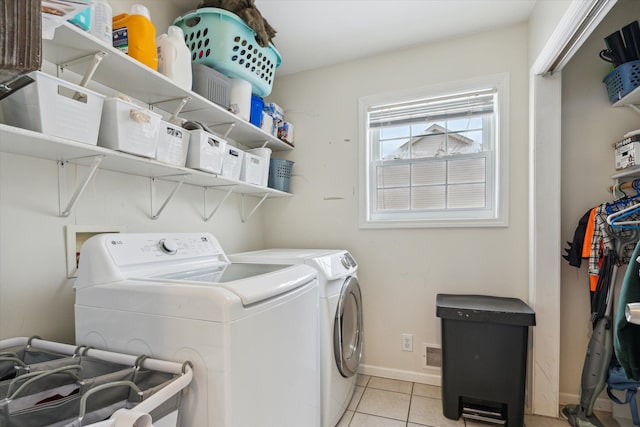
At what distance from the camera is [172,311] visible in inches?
35.7

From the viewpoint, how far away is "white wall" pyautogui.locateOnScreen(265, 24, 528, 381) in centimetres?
202

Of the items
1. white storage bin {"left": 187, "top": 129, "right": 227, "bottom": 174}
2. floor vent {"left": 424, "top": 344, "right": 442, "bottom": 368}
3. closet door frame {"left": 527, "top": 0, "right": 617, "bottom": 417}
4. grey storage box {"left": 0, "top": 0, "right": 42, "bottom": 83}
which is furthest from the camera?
floor vent {"left": 424, "top": 344, "right": 442, "bottom": 368}

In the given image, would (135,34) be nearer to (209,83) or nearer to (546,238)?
(209,83)

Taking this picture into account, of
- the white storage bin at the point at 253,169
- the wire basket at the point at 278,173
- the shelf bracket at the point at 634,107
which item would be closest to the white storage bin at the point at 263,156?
the white storage bin at the point at 253,169

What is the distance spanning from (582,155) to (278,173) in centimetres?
210

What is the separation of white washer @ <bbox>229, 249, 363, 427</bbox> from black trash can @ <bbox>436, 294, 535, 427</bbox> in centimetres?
57

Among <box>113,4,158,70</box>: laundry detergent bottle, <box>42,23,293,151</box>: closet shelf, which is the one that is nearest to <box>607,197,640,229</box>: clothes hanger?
<box>42,23,293,151</box>: closet shelf

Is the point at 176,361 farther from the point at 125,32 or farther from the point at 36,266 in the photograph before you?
the point at 125,32

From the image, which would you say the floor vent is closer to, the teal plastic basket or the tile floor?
the tile floor

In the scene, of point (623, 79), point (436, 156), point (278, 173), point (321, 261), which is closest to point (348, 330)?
point (321, 261)

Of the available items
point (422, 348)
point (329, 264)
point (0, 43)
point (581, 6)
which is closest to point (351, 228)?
point (329, 264)

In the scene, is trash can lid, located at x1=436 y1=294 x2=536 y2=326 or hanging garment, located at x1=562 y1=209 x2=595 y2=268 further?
hanging garment, located at x1=562 y1=209 x2=595 y2=268

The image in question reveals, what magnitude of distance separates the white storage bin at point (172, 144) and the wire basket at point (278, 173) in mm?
989

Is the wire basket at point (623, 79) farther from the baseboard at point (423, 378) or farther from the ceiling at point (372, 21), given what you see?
the baseboard at point (423, 378)
